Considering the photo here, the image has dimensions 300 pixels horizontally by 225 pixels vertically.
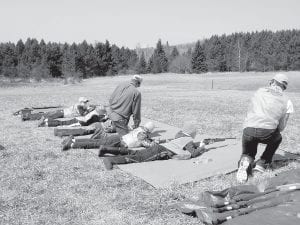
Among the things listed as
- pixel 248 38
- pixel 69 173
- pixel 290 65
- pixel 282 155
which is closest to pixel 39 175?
pixel 69 173

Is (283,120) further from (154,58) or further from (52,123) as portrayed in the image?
(154,58)

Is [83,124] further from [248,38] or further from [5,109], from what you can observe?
[248,38]

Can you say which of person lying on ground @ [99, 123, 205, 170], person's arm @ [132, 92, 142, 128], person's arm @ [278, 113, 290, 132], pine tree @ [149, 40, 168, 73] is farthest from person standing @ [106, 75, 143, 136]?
pine tree @ [149, 40, 168, 73]

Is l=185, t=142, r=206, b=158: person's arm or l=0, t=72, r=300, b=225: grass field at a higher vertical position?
l=185, t=142, r=206, b=158: person's arm

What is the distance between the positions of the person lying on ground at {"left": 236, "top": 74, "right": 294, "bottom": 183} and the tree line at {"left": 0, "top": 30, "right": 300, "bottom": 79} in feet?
223

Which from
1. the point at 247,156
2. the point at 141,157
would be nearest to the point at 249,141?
the point at 247,156

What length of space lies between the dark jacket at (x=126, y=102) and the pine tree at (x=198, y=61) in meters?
79.3

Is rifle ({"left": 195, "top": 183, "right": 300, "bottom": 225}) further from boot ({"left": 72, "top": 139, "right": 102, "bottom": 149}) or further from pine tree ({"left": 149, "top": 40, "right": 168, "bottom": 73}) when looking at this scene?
pine tree ({"left": 149, "top": 40, "right": 168, "bottom": 73})

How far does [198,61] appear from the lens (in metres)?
88.2

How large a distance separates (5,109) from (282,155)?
43.3 feet

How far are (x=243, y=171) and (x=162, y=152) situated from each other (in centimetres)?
183

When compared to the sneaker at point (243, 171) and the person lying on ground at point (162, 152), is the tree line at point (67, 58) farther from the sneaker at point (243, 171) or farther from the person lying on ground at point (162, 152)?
the sneaker at point (243, 171)

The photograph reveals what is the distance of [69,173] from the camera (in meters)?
7.21

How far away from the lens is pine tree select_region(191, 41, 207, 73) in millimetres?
87562
